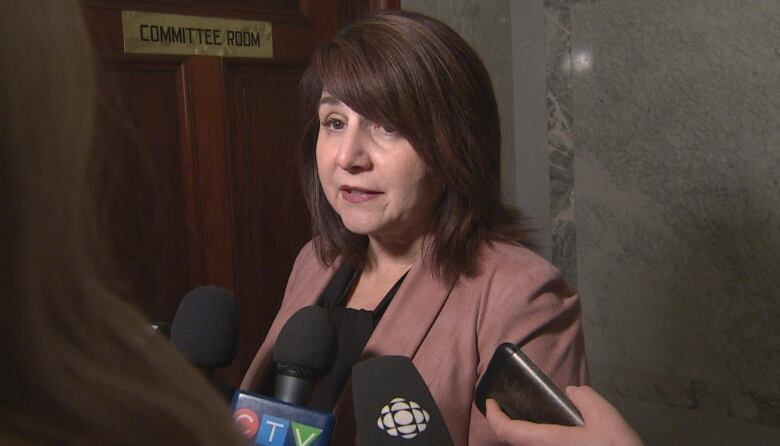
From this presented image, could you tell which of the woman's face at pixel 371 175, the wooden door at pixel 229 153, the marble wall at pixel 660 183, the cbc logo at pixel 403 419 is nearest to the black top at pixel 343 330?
the woman's face at pixel 371 175

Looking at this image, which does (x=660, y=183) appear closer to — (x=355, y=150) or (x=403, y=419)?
(x=355, y=150)

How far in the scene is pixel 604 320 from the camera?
7.81 feet

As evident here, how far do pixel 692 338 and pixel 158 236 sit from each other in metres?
1.43

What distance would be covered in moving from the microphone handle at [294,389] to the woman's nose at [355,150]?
0.44m

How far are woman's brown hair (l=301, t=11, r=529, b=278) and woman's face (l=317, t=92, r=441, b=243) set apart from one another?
0.8 inches

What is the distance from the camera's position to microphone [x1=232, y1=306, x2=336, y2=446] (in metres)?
0.80

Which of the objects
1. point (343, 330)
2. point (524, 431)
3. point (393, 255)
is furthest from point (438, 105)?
point (524, 431)

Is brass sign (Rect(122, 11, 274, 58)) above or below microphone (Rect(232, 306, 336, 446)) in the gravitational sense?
above

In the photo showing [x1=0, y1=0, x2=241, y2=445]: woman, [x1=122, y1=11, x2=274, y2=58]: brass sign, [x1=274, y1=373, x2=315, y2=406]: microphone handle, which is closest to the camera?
[x1=0, y1=0, x2=241, y2=445]: woman

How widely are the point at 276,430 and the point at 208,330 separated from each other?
225 millimetres

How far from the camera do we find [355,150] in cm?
127

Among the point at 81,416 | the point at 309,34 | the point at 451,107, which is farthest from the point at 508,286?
the point at 309,34

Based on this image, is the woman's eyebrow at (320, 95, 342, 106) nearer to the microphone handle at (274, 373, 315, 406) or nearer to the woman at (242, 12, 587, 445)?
the woman at (242, 12, 587, 445)

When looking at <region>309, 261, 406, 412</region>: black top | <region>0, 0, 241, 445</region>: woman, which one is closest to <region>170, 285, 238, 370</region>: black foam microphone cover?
<region>309, 261, 406, 412</region>: black top
